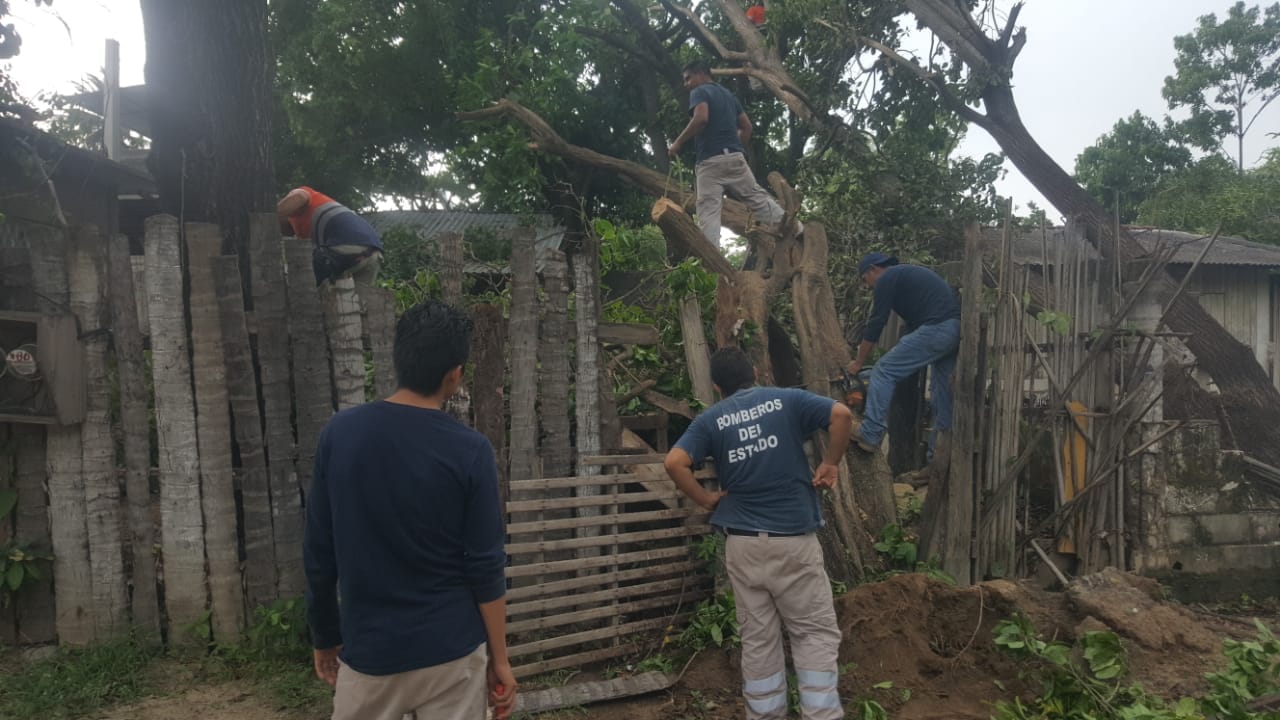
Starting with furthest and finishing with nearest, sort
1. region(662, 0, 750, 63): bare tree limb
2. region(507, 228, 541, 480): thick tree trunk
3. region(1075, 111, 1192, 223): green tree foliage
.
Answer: region(1075, 111, 1192, 223): green tree foliage
region(662, 0, 750, 63): bare tree limb
region(507, 228, 541, 480): thick tree trunk

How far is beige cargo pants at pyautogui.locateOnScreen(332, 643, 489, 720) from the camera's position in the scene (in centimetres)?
239

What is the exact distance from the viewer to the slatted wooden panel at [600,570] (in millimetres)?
4652

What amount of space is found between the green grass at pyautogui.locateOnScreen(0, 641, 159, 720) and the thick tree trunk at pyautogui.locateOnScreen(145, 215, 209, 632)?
25 centimetres

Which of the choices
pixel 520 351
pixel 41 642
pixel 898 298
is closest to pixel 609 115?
pixel 898 298

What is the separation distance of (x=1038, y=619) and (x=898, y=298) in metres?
2.34

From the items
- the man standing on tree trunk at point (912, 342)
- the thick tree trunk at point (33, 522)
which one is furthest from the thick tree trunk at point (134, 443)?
→ the man standing on tree trunk at point (912, 342)

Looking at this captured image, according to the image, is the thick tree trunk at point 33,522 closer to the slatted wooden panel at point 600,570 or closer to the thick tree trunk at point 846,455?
the slatted wooden panel at point 600,570

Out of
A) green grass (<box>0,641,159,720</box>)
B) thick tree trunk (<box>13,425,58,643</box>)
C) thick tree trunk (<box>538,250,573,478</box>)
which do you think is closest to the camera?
green grass (<box>0,641,159,720</box>)

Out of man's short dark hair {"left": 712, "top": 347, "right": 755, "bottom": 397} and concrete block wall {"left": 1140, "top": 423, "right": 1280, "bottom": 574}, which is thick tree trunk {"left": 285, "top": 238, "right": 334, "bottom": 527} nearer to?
man's short dark hair {"left": 712, "top": 347, "right": 755, "bottom": 397}

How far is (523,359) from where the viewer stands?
4.87m

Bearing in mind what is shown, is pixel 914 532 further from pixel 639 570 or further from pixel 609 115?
pixel 609 115

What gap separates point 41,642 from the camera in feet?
14.8

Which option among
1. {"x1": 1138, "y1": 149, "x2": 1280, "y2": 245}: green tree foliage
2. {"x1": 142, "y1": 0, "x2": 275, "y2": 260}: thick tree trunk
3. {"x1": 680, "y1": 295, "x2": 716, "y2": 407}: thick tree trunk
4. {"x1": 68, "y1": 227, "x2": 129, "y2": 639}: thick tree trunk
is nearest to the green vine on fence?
{"x1": 68, "y1": 227, "x2": 129, "y2": 639}: thick tree trunk

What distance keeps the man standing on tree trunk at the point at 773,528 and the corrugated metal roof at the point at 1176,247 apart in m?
2.70
